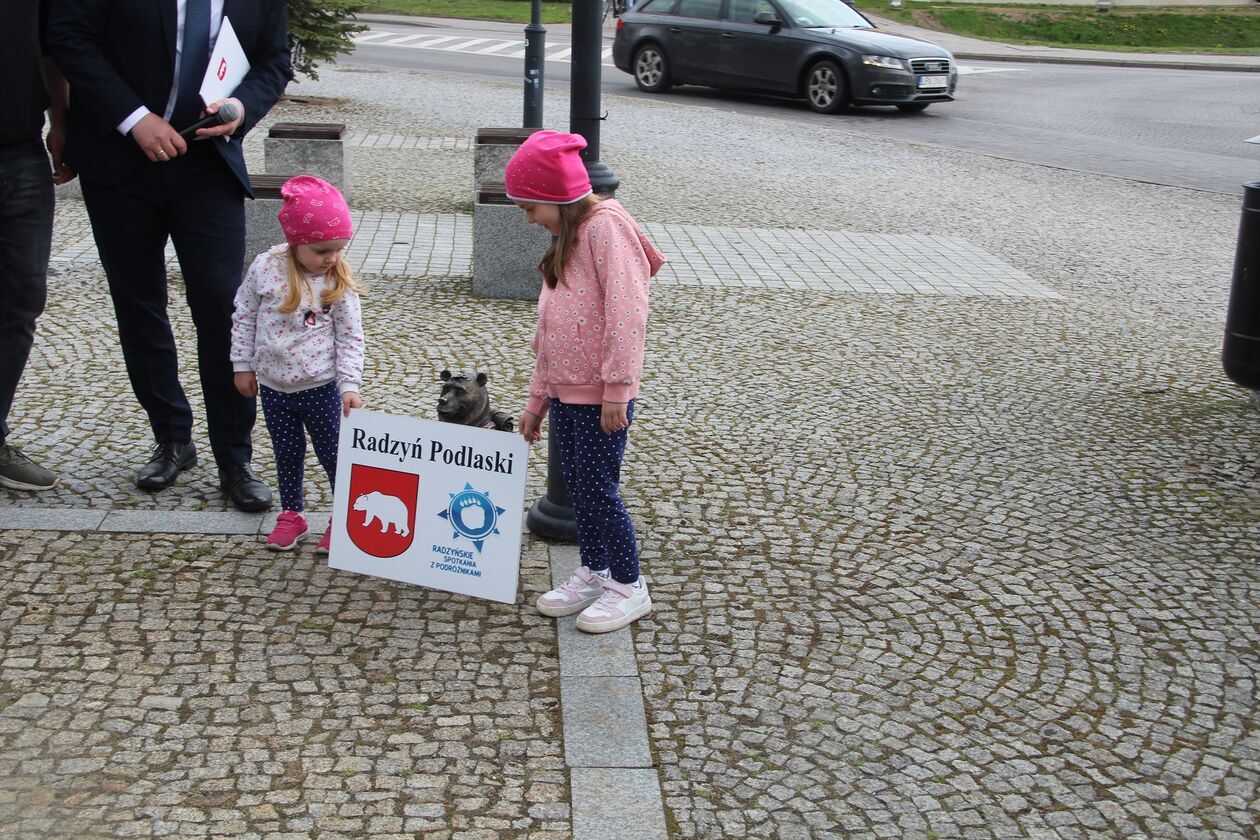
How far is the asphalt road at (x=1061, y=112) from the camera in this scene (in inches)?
575

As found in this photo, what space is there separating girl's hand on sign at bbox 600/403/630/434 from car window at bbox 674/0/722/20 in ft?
49.1

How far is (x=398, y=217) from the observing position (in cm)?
989

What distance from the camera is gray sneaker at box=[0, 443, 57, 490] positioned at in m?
4.77

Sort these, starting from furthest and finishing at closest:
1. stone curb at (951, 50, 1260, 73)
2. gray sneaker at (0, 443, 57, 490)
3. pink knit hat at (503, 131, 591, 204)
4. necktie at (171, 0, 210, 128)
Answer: stone curb at (951, 50, 1260, 73) < gray sneaker at (0, 443, 57, 490) < necktie at (171, 0, 210, 128) < pink knit hat at (503, 131, 591, 204)

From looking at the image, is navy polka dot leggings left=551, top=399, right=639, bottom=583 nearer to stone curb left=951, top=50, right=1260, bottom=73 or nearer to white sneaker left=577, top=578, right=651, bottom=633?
white sneaker left=577, top=578, right=651, bottom=633

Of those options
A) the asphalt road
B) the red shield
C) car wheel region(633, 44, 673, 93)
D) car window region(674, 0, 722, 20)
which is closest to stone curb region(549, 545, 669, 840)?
the red shield

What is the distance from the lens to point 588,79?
4754 mm

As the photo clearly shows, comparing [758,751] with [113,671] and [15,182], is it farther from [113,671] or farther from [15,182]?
[15,182]

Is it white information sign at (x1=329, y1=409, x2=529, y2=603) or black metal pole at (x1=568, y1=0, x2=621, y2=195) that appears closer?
white information sign at (x1=329, y1=409, x2=529, y2=603)

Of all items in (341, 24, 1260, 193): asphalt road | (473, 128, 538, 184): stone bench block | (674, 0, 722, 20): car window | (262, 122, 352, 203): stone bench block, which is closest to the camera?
(262, 122, 352, 203): stone bench block

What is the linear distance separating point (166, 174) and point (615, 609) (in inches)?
82.3

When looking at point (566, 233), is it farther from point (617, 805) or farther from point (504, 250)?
point (504, 250)

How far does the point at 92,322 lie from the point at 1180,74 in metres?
23.0

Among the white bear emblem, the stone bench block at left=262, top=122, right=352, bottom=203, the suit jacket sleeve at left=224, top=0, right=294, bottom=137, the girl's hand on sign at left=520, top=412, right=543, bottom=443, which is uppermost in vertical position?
the suit jacket sleeve at left=224, top=0, right=294, bottom=137
